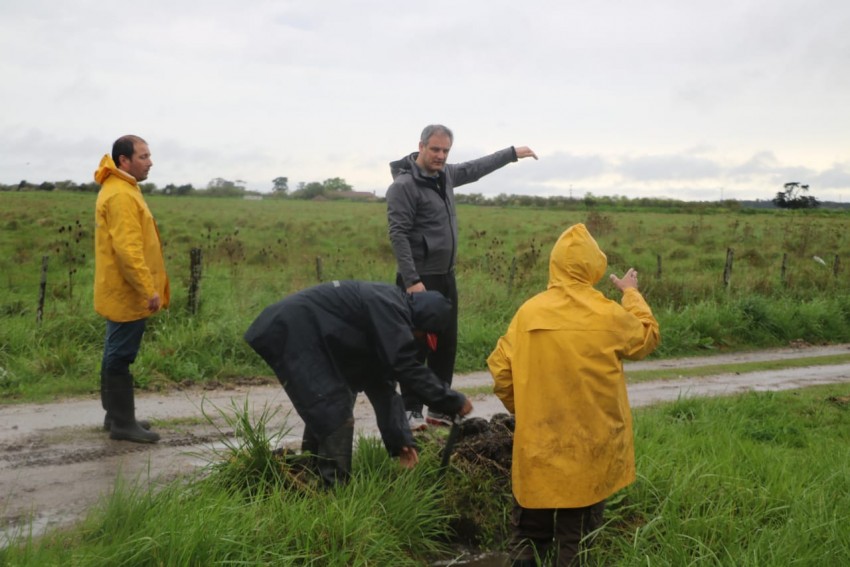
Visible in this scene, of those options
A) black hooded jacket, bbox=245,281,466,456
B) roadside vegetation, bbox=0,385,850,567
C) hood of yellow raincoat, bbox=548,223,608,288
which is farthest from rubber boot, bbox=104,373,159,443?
hood of yellow raincoat, bbox=548,223,608,288

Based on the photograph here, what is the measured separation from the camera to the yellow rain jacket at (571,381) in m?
4.10

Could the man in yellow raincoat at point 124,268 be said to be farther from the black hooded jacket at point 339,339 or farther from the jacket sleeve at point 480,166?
the jacket sleeve at point 480,166

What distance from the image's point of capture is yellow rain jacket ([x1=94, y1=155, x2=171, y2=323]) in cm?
587

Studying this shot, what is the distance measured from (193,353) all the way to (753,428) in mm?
5600

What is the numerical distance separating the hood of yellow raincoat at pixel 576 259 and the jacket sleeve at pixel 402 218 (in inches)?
90.8

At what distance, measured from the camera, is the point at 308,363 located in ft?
15.3

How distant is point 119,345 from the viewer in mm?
6152

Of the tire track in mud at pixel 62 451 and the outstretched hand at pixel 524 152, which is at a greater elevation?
the outstretched hand at pixel 524 152

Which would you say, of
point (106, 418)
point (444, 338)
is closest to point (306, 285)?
point (444, 338)

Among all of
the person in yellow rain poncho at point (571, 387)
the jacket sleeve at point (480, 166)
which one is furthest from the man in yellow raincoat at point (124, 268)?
the person in yellow rain poncho at point (571, 387)

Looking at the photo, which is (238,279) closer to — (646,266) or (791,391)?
(791,391)

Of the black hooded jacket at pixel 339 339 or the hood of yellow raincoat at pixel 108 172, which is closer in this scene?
the black hooded jacket at pixel 339 339

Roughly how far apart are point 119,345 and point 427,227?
2.52 meters

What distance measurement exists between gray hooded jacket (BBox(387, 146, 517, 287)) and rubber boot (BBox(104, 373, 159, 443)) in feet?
7.25
